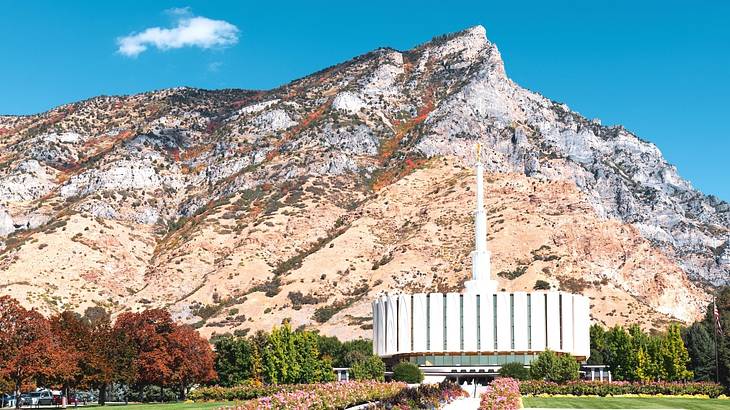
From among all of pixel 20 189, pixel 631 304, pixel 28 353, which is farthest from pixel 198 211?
pixel 28 353

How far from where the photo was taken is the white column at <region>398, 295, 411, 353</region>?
99.1 metres

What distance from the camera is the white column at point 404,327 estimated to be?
9912 cm

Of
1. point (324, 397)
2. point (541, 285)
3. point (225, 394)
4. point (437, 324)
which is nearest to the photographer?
point (324, 397)

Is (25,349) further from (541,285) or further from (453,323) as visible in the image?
(541,285)

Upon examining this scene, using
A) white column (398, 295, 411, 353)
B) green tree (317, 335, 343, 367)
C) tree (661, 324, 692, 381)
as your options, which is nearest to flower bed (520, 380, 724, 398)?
tree (661, 324, 692, 381)

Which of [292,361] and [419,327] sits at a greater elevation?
[419,327]

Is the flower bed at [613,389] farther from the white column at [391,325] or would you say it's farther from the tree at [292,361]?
Result: the white column at [391,325]

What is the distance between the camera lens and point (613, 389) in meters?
70.4

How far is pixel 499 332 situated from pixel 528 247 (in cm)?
4350

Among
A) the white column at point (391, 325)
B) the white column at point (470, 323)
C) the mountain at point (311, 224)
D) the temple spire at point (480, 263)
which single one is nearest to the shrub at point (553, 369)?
the white column at point (470, 323)

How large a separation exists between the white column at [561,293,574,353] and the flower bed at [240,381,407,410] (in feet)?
143

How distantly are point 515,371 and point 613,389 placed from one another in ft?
56.8

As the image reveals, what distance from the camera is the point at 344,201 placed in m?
165

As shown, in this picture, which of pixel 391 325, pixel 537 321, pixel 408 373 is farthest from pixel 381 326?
pixel 537 321
